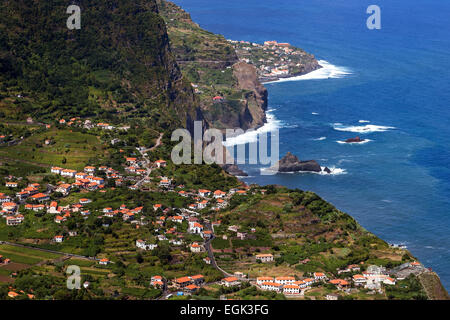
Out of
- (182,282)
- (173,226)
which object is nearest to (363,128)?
(173,226)

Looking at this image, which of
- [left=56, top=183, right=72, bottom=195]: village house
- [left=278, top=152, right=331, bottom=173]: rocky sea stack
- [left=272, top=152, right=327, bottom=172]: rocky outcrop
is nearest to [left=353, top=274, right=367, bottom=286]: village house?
[left=56, top=183, right=72, bottom=195]: village house

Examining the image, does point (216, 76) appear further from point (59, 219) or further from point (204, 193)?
point (59, 219)

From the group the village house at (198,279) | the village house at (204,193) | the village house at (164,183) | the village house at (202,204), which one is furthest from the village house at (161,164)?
the village house at (198,279)

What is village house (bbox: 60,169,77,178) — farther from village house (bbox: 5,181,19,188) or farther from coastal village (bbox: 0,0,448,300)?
village house (bbox: 5,181,19,188)

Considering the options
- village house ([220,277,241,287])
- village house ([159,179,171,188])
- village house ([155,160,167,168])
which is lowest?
village house ([220,277,241,287])

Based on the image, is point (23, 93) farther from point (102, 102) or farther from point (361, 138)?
point (361, 138)
